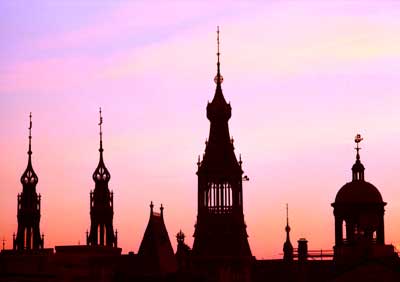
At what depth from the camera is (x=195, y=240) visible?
16762cm

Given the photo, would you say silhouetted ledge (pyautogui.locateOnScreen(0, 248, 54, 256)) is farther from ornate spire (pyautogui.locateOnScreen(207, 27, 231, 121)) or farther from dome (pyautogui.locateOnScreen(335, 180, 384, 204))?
dome (pyautogui.locateOnScreen(335, 180, 384, 204))

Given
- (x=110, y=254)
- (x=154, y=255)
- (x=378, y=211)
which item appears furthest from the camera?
(x=110, y=254)

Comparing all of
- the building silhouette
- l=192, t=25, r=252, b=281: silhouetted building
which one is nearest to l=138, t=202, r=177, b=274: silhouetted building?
the building silhouette

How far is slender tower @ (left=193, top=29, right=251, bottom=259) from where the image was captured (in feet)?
547

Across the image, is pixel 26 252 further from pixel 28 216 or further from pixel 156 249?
pixel 156 249

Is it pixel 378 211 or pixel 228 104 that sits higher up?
pixel 228 104

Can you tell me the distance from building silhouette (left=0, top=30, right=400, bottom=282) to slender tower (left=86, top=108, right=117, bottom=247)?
0.09m

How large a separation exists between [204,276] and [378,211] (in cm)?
1740

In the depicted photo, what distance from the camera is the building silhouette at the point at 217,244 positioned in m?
157

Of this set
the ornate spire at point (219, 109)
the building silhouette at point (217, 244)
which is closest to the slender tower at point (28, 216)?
the building silhouette at point (217, 244)

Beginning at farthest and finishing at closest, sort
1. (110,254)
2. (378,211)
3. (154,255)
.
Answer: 1. (110,254)
2. (378,211)
3. (154,255)

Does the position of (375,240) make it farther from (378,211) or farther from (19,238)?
(19,238)

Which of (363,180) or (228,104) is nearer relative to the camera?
(363,180)

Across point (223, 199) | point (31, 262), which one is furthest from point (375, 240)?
point (31, 262)
